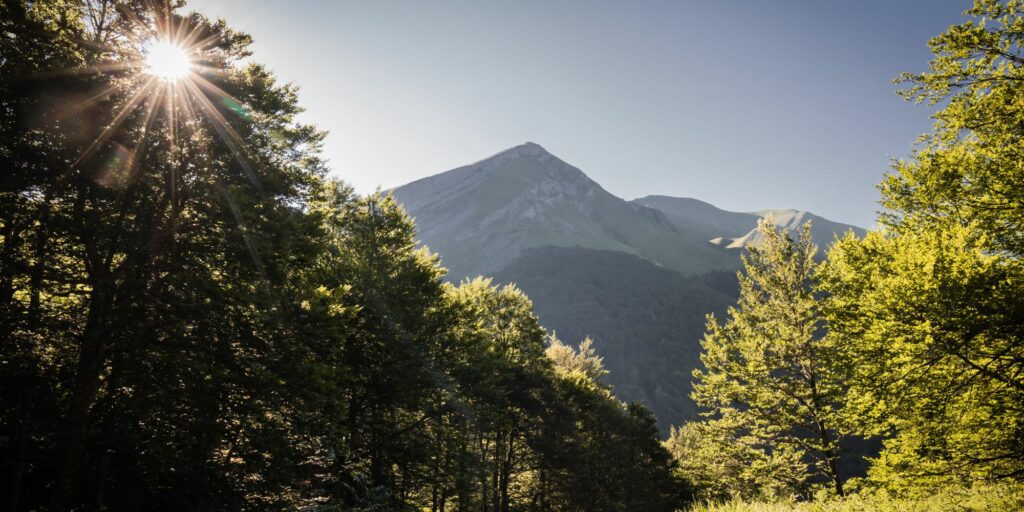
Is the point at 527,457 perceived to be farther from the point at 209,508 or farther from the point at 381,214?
the point at 209,508

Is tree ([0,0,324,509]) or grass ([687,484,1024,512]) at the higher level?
tree ([0,0,324,509])

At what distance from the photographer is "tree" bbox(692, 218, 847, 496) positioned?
1572cm

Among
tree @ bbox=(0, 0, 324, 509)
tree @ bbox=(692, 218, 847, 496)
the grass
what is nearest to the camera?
the grass

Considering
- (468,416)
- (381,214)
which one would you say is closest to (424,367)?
(468,416)

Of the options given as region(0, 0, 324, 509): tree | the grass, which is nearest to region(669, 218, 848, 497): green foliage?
the grass

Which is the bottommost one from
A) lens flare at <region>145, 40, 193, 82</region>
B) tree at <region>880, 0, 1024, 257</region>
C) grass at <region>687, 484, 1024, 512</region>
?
grass at <region>687, 484, 1024, 512</region>

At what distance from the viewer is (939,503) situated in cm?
966

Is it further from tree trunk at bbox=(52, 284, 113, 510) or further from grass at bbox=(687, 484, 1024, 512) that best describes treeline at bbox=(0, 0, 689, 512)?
grass at bbox=(687, 484, 1024, 512)

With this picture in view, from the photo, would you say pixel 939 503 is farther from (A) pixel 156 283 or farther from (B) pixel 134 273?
(B) pixel 134 273

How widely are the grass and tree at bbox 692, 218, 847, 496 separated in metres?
4.16

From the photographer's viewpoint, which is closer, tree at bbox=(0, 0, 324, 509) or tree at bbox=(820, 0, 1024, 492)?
tree at bbox=(820, 0, 1024, 492)

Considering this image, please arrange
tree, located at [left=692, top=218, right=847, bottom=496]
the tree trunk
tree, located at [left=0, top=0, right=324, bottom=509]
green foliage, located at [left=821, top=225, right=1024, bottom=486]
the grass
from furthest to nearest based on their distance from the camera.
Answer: tree, located at [left=692, top=218, right=847, bottom=496] → tree, located at [left=0, top=0, right=324, bottom=509] → the tree trunk → the grass → green foliage, located at [left=821, top=225, right=1024, bottom=486]

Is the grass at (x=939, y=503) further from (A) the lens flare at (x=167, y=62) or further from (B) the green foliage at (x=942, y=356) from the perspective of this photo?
(A) the lens flare at (x=167, y=62)

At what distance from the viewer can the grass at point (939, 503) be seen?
28.3ft
